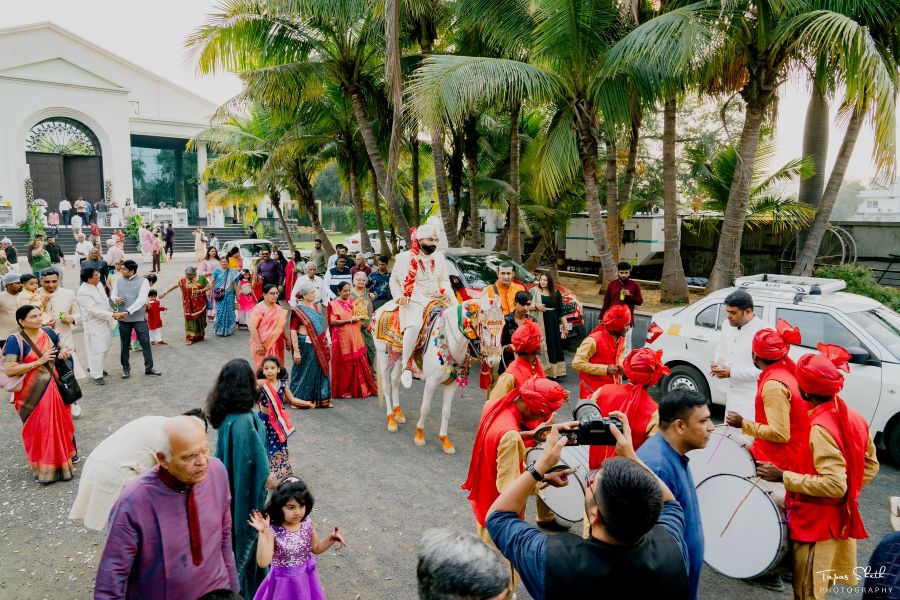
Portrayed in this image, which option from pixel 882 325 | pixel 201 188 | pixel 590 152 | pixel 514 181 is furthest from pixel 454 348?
pixel 201 188

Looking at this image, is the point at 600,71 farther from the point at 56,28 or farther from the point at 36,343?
the point at 56,28

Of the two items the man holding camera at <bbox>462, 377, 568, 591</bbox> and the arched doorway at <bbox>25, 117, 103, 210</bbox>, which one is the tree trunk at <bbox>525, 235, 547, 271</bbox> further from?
the arched doorway at <bbox>25, 117, 103, 210</bbox>

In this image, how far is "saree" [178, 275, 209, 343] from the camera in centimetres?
1203

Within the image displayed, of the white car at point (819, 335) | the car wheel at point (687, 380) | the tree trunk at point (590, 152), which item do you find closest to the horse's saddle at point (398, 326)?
the white car at point (819, 335)

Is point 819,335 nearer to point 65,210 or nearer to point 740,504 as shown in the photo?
point 740,504

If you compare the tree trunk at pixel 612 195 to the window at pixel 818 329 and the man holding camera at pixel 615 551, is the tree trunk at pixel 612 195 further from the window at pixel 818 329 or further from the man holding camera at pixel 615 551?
the man holding camera at pixel 615 551

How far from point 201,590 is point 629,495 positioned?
198 centimetres

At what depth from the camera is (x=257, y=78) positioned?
45.0ft

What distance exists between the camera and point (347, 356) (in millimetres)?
8883

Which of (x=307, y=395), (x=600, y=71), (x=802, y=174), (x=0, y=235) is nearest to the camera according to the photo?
(x=307, y=395)

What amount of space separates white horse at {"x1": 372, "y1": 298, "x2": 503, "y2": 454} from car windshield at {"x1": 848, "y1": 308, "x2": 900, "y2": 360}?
3909 mm

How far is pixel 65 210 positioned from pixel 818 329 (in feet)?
113

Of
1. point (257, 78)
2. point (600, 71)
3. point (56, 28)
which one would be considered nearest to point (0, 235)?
point (56, 28)

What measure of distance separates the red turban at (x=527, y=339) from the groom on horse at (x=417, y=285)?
10.6 feet
